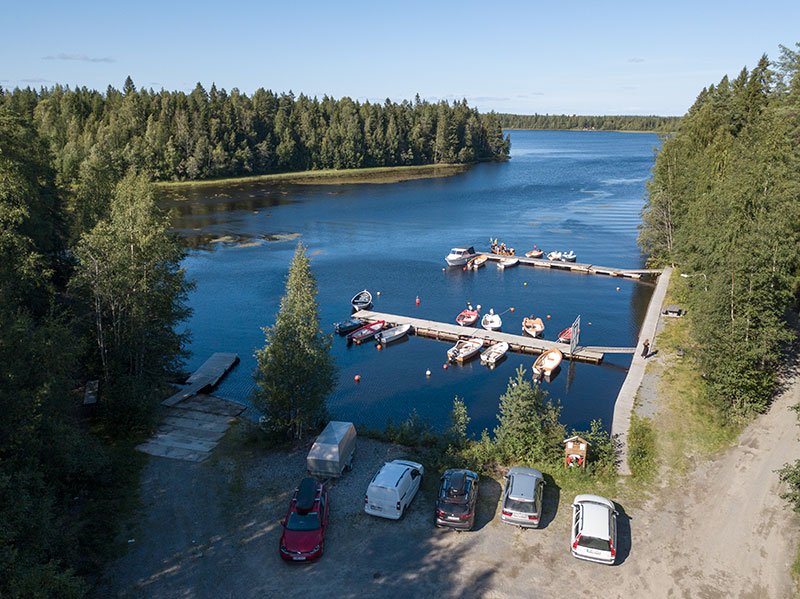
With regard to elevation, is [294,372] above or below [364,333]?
above

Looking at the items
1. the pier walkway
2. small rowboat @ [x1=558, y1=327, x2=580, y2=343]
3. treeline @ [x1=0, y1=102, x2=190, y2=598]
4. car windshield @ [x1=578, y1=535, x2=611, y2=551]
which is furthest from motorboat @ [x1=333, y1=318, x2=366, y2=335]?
car windshield @ [x1=578, y1=535, x2=611, y2=551]

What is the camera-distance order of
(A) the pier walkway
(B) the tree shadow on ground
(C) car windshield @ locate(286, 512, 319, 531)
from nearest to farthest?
(B) the tree shadow on ground
(C) car windshield @ locate(286, 512, 319, 531)
(A) the pier walkway

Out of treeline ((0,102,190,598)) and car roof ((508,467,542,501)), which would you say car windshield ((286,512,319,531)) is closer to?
treeline ((0,102,190,598))

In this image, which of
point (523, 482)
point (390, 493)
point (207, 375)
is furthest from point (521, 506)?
point (207, 375)

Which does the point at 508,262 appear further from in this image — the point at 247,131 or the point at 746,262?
the point at 247,131

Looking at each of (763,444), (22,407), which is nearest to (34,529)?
(22,407)

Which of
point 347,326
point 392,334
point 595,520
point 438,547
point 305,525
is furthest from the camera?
point 347,326
